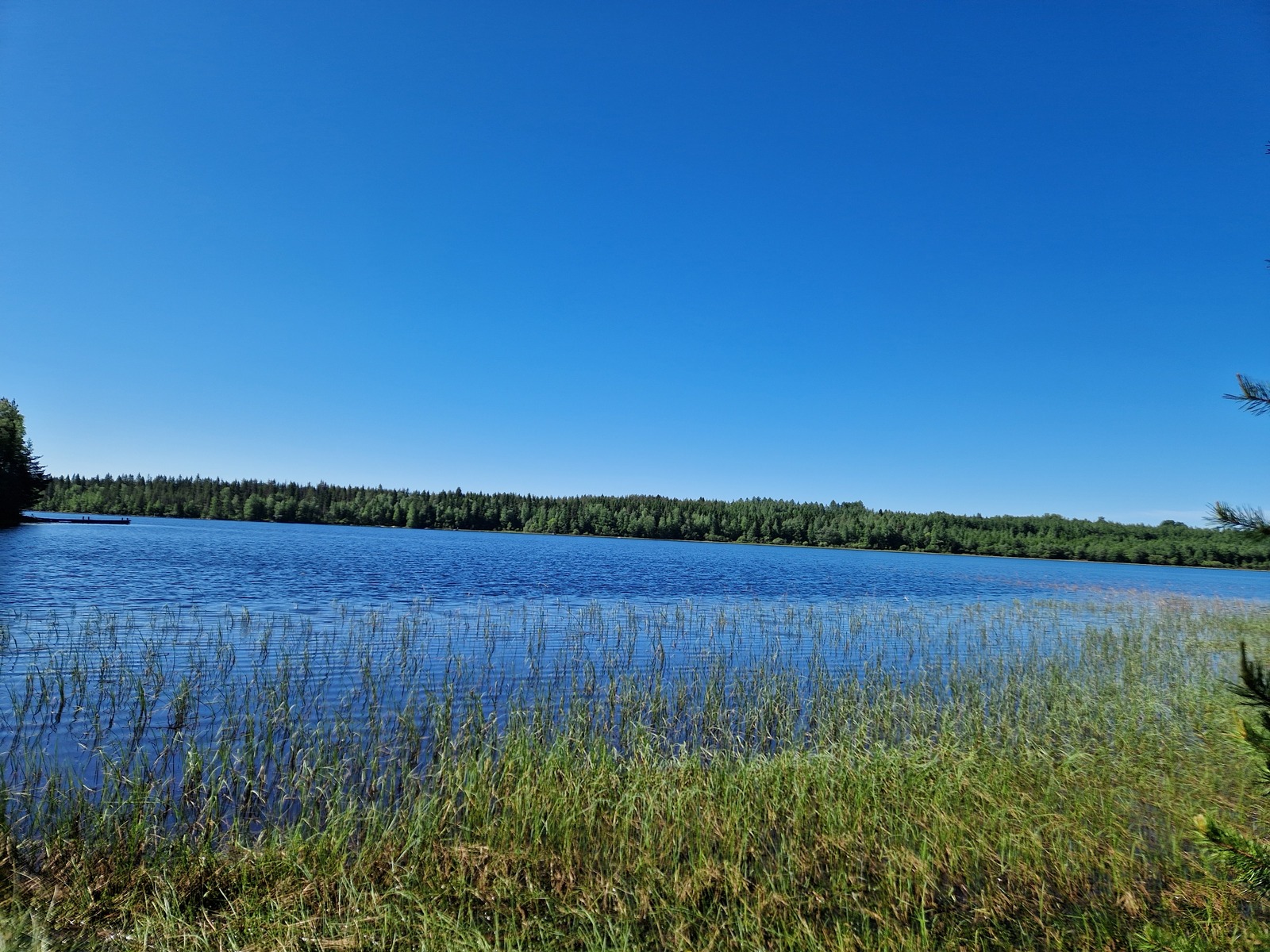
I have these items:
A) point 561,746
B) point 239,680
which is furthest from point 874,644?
point 239,680

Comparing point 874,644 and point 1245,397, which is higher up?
point 1245,397

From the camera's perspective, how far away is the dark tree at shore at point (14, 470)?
65.3 m

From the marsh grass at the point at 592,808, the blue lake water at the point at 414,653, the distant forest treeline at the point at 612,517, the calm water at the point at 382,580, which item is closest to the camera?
the marsh grass at the point at 592,808

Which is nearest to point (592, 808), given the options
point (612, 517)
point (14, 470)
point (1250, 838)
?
point (1250, 838)

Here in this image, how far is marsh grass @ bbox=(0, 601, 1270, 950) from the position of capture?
5855 millimetres

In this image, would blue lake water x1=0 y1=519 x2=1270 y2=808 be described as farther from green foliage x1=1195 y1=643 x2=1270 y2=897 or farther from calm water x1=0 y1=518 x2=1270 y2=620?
green foliage x1=1195 y1=643 x2=1270 y2=897

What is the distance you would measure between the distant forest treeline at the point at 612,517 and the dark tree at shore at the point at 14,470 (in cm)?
7857

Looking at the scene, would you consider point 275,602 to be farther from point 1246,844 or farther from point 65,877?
point 1246,844

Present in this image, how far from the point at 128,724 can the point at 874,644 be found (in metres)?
21.0

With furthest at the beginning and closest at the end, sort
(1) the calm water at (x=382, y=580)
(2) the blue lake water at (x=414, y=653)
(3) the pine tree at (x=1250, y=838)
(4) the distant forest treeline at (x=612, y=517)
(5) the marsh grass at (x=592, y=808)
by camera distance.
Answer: (4) the distant forest treeline at (x=612, y=517), (1) the calm water at (x=382, y=580), (2) the blue lake water at (x=414, y=653), (5) the marsh grass at (x=592, y=808), (3) the pine tree at (x=1250, y=838)

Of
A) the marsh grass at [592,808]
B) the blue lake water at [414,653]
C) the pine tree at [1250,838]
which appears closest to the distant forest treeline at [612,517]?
the blue lake water at [414,653]

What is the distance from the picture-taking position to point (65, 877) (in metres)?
6.16

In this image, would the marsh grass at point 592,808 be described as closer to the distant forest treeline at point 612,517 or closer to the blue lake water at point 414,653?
the blue lake water at point 414,653

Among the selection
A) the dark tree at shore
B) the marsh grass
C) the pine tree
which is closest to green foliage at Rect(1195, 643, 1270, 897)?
the pine tree
